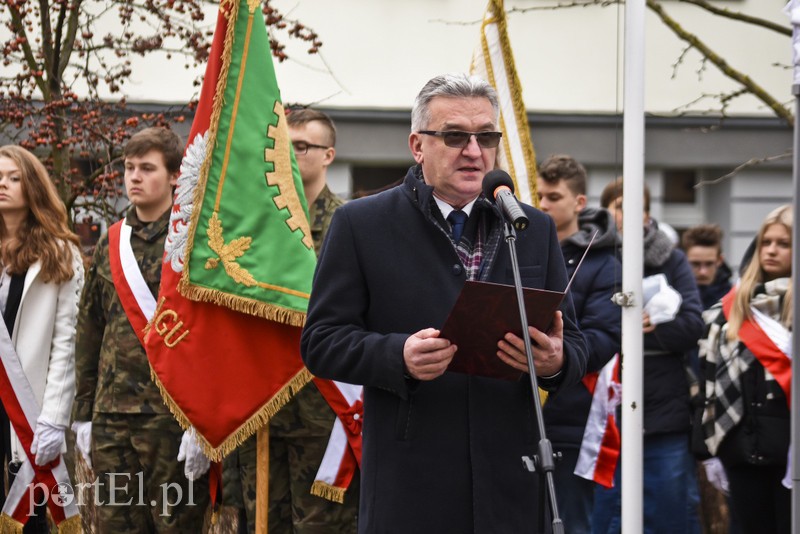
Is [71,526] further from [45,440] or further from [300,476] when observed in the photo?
[300,476]

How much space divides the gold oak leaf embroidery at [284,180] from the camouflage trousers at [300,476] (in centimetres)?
81

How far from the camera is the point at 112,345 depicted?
584 cm

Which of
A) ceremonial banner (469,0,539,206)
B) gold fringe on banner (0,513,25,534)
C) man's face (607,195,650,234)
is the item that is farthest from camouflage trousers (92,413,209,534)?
man's face (607,195,650,234)

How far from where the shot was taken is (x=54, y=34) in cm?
763

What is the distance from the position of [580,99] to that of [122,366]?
32.4ft

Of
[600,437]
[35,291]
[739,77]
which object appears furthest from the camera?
[739,77]

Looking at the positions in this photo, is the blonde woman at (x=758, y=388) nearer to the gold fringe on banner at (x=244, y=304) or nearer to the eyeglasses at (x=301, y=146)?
the gold fringe on banner at (x=244, y=304)

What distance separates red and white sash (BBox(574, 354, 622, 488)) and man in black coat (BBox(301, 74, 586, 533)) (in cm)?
227

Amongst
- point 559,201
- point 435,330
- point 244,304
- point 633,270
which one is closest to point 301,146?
point 244,304

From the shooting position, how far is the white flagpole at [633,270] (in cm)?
500

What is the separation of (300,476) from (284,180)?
1.34 meters

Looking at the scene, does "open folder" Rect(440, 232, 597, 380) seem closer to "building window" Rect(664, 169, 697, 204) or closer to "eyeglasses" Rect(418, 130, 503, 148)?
"eyeglasses" Rect(418, 130, 503, 148)

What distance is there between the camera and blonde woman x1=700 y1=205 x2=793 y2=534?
5824mm

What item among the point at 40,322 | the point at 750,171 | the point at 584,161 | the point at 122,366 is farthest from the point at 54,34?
the point at 750,171
